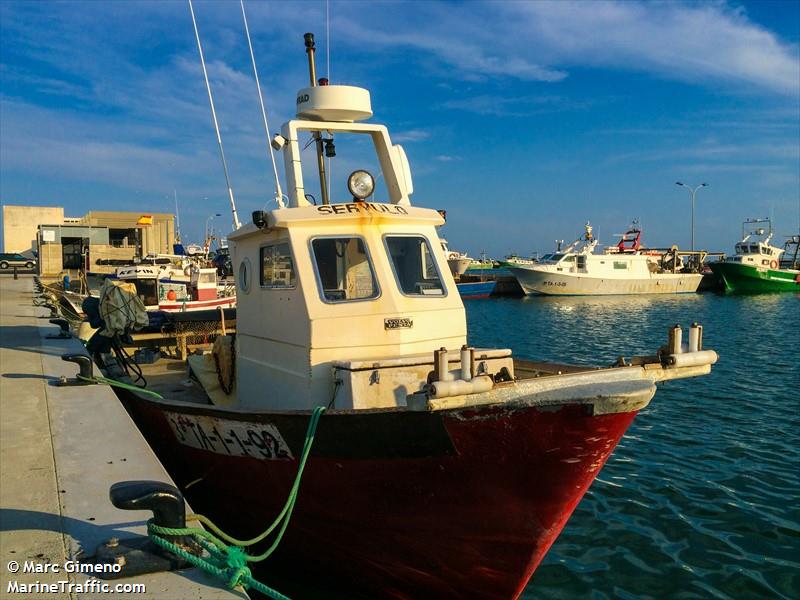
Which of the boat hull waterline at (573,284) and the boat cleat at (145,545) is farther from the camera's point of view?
the boat hull waterline at (573,284)

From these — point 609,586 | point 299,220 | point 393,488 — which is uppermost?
point 299,220

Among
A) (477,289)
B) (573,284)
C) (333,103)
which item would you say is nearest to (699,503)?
(333,103)

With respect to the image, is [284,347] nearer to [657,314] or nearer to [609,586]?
[609,586]

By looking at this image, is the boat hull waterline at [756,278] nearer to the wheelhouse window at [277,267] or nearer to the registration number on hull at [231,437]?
the wheelhouse window at [277,267]

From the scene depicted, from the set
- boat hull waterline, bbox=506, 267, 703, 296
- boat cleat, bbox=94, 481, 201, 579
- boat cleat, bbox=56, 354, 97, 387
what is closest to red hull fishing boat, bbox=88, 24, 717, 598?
boat cleat, bbox=56, 354, 97, 387

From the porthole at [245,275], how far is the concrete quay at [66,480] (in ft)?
6.13

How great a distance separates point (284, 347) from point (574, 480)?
3087 millimetres

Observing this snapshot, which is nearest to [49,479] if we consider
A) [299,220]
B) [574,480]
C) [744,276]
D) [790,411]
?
[299,220]

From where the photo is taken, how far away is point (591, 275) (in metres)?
52.8

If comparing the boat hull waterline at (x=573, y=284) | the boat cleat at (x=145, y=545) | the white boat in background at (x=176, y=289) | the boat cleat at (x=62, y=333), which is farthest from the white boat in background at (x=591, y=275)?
the boat cleat at (x=145, y=545)

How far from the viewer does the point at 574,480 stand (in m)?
4.78

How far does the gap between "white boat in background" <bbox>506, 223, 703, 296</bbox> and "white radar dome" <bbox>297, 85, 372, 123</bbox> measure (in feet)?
153

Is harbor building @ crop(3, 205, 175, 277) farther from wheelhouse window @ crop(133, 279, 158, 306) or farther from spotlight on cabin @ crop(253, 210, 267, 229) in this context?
spotlight on cabin @ crop(253, 210, 267, 229)

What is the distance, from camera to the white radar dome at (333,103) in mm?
6988
